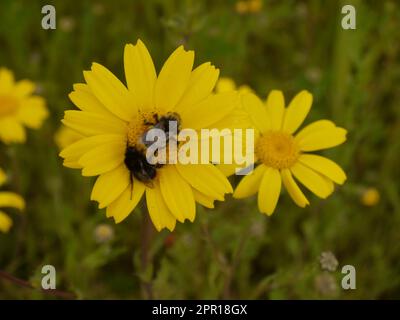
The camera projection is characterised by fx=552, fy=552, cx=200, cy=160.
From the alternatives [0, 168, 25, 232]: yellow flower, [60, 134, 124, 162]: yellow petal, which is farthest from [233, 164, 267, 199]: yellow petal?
[0, 168, 25, 232]: yellow flower

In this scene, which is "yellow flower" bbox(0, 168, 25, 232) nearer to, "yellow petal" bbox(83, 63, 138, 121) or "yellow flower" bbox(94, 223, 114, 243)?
"yellow flower" bbox(94, 223, 114, 243)

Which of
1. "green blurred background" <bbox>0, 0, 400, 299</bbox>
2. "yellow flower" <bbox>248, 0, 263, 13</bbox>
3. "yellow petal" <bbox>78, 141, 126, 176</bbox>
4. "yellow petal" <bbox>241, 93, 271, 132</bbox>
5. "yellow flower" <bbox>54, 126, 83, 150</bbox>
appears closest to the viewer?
"yellow petal" <bbox>78, 141, 126, 176</bbox>

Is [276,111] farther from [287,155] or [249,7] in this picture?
[249,7]

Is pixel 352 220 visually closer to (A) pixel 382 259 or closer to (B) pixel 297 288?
(A) pixel 382 259

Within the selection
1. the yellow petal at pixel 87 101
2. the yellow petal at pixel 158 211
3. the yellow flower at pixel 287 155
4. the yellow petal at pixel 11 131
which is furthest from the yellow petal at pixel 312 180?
the yellow petal at pixel 11 131

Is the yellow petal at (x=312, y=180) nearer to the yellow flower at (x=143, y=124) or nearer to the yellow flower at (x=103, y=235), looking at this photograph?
the yellow flower at (x=143, y=124)

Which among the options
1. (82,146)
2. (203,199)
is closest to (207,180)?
(203,199)
